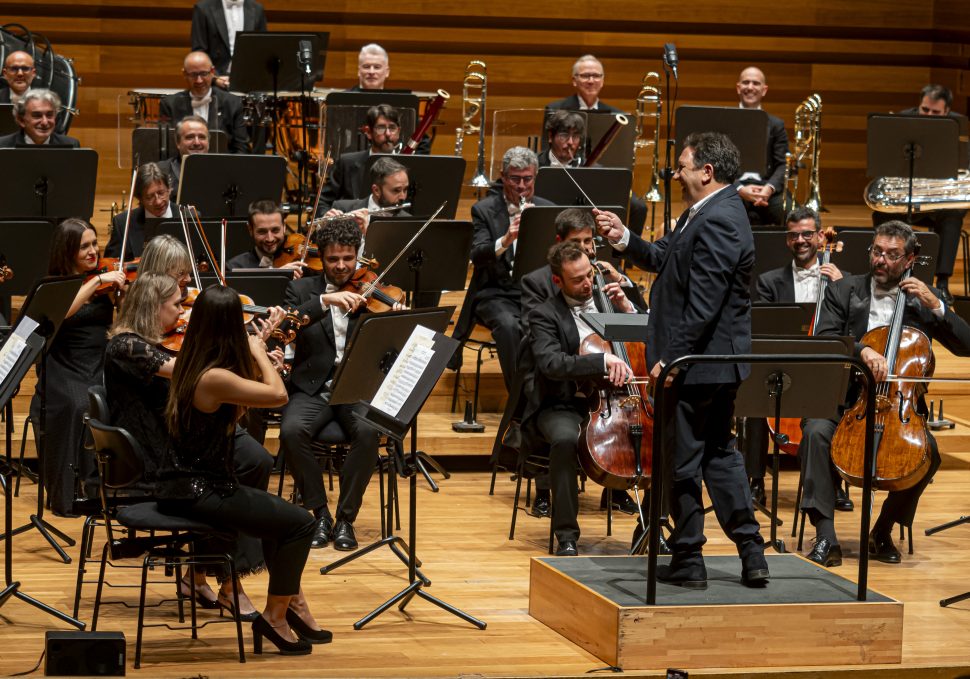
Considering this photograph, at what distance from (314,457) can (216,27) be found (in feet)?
12.5

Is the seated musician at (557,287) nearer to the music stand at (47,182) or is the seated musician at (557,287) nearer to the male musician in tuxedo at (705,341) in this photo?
the male musician in tuxedo at (705,341)

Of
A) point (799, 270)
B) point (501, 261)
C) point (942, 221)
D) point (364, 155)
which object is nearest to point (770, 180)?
point (942, 221)

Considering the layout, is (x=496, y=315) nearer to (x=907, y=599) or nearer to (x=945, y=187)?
Result: (x=907, y=599)

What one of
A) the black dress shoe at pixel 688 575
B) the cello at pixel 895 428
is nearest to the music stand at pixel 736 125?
the cello at pixel 895 428

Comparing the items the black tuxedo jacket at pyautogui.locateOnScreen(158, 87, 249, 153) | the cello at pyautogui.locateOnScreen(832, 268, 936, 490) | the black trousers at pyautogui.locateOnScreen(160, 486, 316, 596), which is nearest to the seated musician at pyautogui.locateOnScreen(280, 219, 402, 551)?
the black trousers at pyautogui.locateOnScreen(160, 486, 316, 596)

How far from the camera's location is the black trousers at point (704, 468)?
3.79 meters

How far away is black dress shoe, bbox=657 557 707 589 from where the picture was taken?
3.87 m

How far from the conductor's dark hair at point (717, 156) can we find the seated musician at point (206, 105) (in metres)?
3.82

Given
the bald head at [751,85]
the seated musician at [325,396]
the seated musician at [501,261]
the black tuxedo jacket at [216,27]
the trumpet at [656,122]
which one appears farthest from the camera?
the black tuxedo jacket at [216,27]

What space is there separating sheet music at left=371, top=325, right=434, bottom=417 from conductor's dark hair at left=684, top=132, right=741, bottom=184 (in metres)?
0.88

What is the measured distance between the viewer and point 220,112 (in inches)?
283

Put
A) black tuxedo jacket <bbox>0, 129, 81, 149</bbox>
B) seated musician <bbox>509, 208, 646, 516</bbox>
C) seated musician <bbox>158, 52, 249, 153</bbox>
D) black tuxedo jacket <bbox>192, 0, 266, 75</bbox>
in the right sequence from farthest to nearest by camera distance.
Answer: black tuxedo jacket <bbox>192, 0, 266, 75</bbox> → seated musician <bbox>158, 52, 249, 153</bbox> → black tuxedo jacket <bbox>0, 129, 81, 149</bbox> → seated musician <bbox>509, 208, 646, 516</bbox>

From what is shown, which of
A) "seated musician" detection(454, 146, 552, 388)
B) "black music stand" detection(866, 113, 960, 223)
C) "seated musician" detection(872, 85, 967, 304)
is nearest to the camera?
"seated musician" detection(454, 146, 552, 388)

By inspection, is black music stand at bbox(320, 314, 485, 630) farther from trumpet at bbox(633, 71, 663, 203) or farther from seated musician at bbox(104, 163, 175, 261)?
trumpet at bbox(633, 71, 663, 203)
